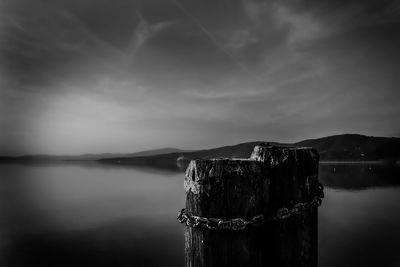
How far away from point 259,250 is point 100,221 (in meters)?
30.5

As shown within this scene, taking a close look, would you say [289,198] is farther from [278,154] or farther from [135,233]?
[135,233]

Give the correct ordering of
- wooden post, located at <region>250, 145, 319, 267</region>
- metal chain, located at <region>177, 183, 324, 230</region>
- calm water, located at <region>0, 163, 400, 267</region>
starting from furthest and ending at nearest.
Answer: calm water, located at <region>0, 163, 400, 267</region>
wooden post, located at <region>250, 145, 319, 267</region>
metal chain, located at <region>177, 183, 324, 230</region>

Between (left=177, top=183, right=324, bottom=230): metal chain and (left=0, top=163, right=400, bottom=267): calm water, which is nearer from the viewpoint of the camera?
(left=177, top=183, right=324, bottom=230): metal chain

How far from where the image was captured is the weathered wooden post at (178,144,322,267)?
1.63 m

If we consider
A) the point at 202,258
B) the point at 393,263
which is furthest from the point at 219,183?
the point at 393,263

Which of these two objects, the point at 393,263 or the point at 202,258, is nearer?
the point at 202,258

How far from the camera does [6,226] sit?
27.7m

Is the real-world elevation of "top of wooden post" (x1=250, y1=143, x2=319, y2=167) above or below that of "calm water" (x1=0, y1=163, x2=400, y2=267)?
above

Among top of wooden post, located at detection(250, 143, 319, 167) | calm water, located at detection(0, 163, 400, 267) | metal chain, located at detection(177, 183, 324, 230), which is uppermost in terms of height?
top of wooden post, located at detection(250, 143, 319, 167)

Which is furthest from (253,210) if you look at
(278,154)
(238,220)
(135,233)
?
(135,233)

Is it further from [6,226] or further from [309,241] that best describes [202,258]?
[6,226]

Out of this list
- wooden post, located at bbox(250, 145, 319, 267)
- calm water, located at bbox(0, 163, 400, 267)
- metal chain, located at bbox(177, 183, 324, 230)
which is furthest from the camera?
calm water, located at bbox(0, 163, 400, 267)

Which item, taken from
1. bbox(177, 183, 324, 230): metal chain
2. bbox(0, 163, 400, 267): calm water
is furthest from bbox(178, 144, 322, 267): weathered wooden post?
bbox(0, 163, 400, 267): calm water

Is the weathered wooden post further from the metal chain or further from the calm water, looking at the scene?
the calm water
